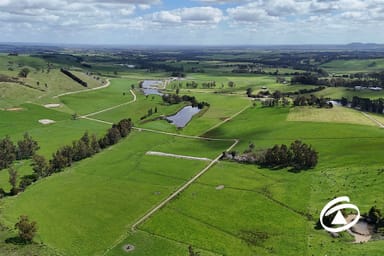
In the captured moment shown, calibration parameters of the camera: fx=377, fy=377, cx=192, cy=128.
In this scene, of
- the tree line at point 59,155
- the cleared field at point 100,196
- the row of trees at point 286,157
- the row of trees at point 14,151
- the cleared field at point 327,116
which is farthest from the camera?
the cleared field at point 327,116

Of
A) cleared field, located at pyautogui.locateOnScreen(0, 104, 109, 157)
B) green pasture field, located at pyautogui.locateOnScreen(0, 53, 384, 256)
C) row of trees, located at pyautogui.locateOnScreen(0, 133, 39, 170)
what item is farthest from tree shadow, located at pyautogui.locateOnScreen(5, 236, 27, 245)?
cleared field, located at pyautogui.locateOnScreen(0, 104, 109, 157)

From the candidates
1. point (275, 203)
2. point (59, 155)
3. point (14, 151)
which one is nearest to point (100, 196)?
point (59, 155)

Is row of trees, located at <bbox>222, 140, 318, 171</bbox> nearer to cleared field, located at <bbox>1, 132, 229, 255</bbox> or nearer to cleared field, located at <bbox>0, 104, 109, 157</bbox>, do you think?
cleared field, located at <bbox>1, 132, 229, 255</bbox>

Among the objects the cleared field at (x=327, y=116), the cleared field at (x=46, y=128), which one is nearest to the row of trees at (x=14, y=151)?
the cleared field at (x=46, y=128)

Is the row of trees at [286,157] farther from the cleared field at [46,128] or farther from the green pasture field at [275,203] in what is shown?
the cleared field at [46,128]

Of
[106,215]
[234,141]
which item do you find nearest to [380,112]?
[234,141]

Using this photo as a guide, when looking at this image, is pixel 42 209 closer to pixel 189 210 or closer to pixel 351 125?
pixel 189 210

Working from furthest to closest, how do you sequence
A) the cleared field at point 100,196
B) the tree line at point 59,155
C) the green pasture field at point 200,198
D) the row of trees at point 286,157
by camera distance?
1. the row of trees at point 286,157
2. the tree line at point 59,155
3. the cleared field at point 100,196
4. the green pasture field at point 200,198
